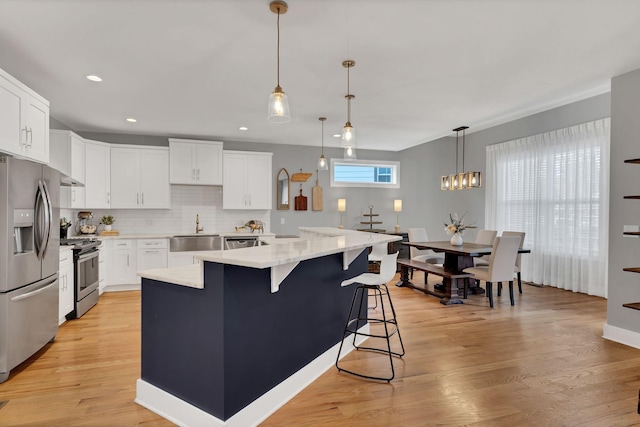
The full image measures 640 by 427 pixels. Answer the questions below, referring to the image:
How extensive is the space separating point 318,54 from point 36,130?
2.77m

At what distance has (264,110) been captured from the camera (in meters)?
4.93

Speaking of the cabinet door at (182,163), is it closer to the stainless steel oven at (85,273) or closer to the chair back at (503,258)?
the stainless steel oven at (85,273)

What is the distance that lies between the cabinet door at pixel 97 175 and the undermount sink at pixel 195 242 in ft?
3.95

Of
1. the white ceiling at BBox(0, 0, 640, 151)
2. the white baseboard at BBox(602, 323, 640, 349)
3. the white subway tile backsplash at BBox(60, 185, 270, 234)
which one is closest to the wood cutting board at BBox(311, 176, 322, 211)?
the white subway tile backsplash at BBox(60, 185, 270, 234)

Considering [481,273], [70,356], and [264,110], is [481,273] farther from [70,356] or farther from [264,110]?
[70,356]

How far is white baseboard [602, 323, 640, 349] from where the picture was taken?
11.3 feet

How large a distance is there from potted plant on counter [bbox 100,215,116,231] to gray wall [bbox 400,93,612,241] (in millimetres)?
5700

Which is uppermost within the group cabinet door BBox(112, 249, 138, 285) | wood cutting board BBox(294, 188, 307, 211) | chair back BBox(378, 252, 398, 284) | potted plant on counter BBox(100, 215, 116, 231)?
wood cutting board BBox(294, 188, 307, 211)

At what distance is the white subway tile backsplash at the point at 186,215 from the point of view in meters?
6.41

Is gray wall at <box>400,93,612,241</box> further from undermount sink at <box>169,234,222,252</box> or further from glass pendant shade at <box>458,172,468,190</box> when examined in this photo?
undermount sink at <box>169,234,222,252</box>

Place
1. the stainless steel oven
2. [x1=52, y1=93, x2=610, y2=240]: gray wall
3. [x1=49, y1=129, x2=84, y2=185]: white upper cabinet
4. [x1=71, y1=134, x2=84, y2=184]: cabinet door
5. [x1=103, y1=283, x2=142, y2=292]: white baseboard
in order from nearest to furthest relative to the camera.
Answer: the stainless steel oven, [x1=49, y1=129, x2=84, y2=185]: white upper cabinet, [x1=71, y1=134, x2=84, y2=184]: cabinet door, [x1=103, y1=283, x2=142, y2=292]: white baseboard, [x1=52, y1=93, x2=610, y2=240]: gray wall

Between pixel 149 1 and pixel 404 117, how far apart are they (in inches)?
150

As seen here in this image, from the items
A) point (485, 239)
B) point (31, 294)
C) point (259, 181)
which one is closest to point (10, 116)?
point (31, 294)

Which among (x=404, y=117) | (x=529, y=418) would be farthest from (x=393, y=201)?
(x=529, y=418)
